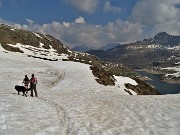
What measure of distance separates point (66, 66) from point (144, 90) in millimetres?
21081

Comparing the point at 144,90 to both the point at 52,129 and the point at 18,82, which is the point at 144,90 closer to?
the point at 18,82

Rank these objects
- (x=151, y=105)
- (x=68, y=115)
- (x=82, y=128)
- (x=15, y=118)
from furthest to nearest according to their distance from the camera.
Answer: (x=151, y=105) → (x=68, y=115) → (x=15, y=118) → (x=82, y=128)

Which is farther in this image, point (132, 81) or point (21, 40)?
point (21, 40)

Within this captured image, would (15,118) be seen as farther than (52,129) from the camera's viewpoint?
Yes

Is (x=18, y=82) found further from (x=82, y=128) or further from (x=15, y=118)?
(x=82, y=128)

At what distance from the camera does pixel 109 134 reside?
65.0ft

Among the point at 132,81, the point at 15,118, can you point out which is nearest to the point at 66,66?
the point at 132,81

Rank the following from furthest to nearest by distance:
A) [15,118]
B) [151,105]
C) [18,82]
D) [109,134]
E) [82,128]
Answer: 1. [18,82]
2. [151,105]
3. [15,118]
4. [82,128]
5. [109,134]

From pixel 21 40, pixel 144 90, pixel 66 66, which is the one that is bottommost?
pixel 144 90

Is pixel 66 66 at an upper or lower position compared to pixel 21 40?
lower

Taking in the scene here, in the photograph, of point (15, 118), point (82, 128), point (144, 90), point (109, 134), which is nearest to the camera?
point (109, 134)

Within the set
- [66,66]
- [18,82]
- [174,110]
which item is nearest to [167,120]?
[174,110]

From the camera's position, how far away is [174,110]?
2688 centimetres

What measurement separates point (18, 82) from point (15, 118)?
104 ft
